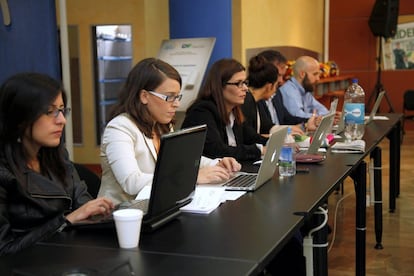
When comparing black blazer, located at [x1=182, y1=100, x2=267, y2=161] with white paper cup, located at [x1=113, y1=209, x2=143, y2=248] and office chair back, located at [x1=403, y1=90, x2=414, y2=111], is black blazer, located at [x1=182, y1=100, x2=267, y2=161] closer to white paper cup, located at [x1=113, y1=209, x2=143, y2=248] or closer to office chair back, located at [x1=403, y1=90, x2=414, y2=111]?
white paper cup, located at [x1=113, y1=209, x2=143, y2=248]

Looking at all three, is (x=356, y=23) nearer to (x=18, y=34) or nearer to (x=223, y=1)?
(x=223, y=1)

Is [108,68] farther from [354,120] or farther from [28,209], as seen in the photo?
[28,209]

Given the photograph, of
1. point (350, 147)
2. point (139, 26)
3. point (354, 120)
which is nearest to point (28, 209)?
point (350, 147)

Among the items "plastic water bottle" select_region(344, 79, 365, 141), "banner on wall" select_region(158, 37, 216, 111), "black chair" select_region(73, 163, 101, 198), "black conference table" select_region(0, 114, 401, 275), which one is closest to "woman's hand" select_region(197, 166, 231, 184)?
"black conference table" select_region(0, 114, 401, 275)

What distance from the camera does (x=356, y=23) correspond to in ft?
32.3

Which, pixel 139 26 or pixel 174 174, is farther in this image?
pixel 139 26

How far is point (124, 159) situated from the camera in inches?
82.9

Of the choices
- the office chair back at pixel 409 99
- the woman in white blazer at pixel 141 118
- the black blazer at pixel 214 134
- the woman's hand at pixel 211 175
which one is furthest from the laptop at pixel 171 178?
the office chair back at pixel 409 99

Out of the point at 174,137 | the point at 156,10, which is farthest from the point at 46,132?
the point at 156,10

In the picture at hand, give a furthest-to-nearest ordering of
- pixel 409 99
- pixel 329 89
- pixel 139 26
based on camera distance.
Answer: pixel 409 99
pixel 329 89
pixel 139 26

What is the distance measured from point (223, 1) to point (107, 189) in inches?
119

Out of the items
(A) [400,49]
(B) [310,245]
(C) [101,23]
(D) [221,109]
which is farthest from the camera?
(A) [400,49]

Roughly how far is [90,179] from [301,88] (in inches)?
114

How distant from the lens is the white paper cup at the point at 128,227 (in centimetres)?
139
